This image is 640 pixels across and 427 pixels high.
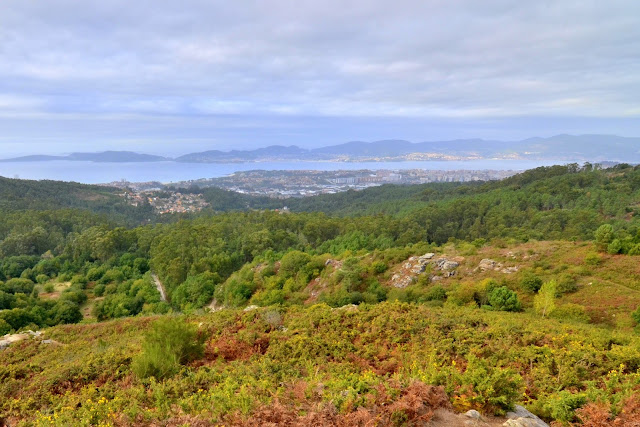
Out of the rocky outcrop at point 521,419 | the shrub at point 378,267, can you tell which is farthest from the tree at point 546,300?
the shrub at point 378,267

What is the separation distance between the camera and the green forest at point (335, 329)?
4.55m

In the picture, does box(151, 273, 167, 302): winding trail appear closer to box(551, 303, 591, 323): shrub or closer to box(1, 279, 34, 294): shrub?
box(1, 279, 34, 294): shrub

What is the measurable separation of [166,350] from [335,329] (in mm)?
4157

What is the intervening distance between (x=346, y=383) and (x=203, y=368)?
11.6ft

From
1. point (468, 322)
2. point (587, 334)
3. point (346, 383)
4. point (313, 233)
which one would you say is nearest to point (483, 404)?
point (346, 383)

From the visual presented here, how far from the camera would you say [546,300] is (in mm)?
11156

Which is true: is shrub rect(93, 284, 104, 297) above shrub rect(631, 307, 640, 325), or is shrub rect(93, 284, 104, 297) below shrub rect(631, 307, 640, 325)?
below

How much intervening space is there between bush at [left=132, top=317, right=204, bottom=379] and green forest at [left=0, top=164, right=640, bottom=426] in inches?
1.4

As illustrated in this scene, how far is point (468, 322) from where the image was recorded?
8742 mm

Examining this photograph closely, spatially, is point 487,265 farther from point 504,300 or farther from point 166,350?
point 166,350

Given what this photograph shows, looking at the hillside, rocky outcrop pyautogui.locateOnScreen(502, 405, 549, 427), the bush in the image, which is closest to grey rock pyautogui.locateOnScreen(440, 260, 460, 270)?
the hillside

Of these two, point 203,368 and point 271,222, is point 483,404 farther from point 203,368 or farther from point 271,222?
point 271,222

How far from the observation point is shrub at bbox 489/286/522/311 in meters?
13.0

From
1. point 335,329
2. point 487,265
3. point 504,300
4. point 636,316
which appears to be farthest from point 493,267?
point 335,329
